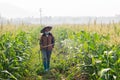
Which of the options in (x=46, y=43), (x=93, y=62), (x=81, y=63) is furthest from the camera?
(x=46, y=43)

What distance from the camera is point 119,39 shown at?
21.2ft

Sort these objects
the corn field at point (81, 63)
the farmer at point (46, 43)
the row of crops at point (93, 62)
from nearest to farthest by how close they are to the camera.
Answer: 1. the row of crops at point (93, 62)
2. the corn field at point (81, 63)
3. the farmer at point (46, 43)

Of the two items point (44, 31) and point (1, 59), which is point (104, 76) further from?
point (44, 31)

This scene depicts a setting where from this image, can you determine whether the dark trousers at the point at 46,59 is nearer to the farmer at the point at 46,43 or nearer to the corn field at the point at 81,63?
the farmer at the point at 46,43

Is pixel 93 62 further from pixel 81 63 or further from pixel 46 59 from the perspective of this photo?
pixel 46 59

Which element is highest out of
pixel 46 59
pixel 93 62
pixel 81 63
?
pixel 93 62

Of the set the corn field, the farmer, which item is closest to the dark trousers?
the farmer

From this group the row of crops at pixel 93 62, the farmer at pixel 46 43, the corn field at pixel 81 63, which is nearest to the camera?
the row of crops at pixel 93 62

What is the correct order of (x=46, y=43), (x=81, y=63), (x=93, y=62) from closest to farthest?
(x=93, y=62)
(x=81, y=63)
(x=46, y=43)

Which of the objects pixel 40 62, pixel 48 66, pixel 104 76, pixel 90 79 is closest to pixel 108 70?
pixel 104 76

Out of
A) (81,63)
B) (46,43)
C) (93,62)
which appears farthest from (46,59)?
(93,62)

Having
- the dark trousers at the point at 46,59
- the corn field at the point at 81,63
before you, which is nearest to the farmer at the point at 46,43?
the dark trousers at the point at 46,59

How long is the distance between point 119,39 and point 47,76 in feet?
9.93

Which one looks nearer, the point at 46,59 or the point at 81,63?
the point at 81,63
